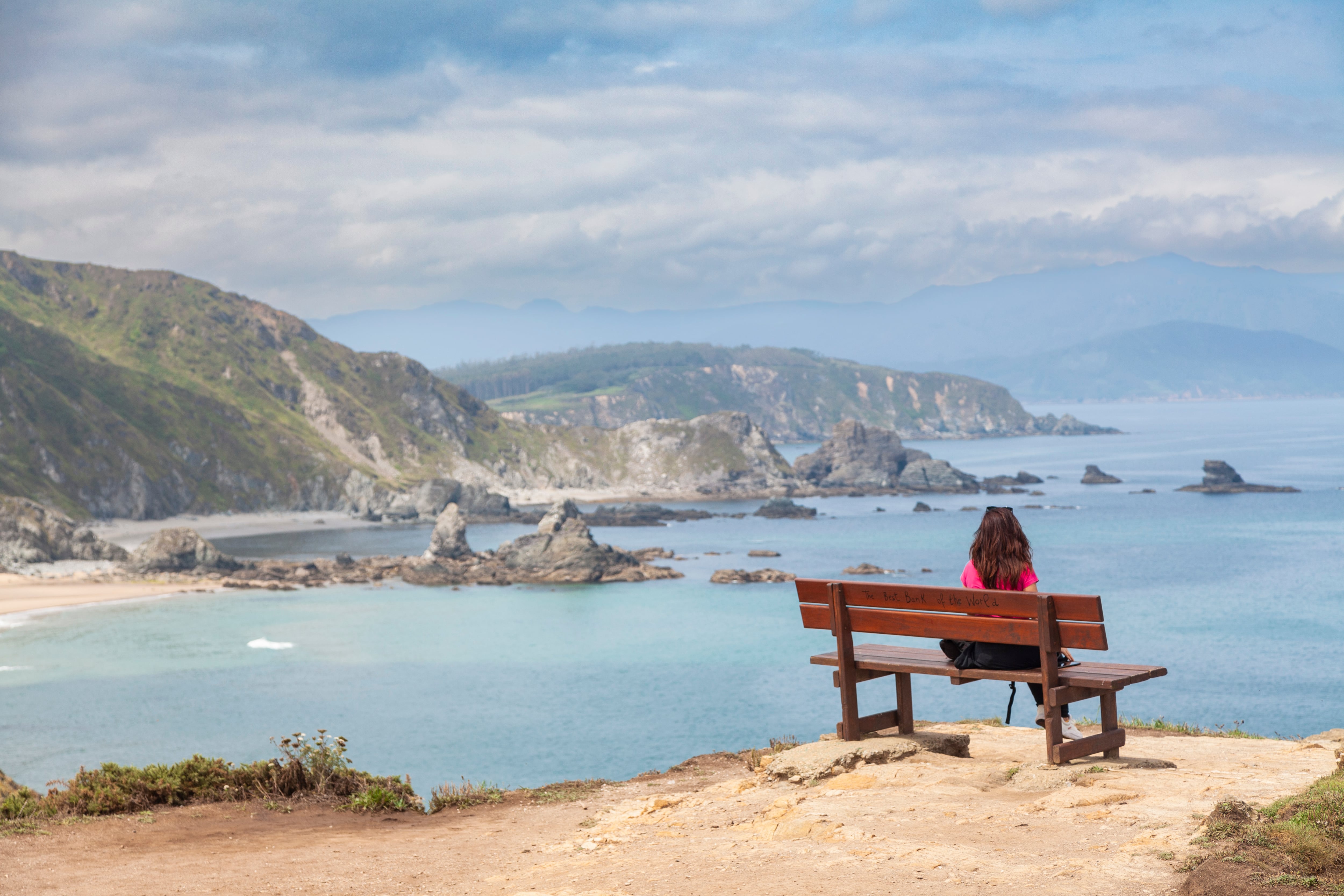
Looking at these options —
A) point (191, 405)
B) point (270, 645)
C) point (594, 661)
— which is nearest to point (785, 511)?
point (594, 661)

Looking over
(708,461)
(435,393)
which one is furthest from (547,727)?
(435,393)

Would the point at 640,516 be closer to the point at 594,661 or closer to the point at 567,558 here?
the point at 567,558

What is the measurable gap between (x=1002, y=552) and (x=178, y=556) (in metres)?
79.1

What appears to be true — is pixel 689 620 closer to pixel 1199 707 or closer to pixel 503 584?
pixel 503 584

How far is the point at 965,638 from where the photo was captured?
734 cm

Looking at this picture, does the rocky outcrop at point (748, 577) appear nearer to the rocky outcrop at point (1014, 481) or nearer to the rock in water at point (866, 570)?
the rock in water at point (866, 570)

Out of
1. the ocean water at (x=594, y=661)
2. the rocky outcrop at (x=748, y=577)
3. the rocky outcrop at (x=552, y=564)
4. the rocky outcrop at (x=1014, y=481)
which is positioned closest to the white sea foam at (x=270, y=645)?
the ocean water at (x=594, y=661)

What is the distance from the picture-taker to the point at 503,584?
73438 millimetres

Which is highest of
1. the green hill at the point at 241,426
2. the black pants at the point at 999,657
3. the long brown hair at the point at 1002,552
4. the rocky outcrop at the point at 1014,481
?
the green hill at the point at 241,426

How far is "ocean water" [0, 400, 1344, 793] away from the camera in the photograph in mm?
34906

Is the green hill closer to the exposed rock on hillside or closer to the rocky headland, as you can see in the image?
the rocky headland

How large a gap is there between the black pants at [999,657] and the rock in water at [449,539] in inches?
2907

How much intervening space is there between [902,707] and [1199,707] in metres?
32.5

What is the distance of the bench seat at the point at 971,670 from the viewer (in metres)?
7.12
